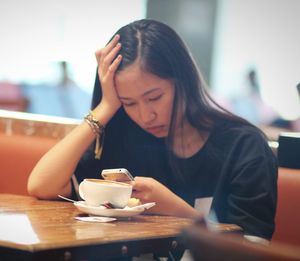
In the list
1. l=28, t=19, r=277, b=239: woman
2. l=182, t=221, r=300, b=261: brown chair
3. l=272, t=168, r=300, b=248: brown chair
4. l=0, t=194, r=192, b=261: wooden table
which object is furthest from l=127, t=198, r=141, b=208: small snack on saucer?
l=182, t=221, r=300, b=261: brown chair

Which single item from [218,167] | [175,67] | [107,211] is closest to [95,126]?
[175,67]

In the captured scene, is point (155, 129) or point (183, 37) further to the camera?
point (183, 37)

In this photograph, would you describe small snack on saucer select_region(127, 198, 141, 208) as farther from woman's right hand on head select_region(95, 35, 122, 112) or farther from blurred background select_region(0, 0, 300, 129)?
blurred background select_region(0, 0, 300, 129)

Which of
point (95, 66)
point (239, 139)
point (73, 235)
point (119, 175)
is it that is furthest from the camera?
point (95, 66)

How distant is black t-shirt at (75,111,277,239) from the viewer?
82.4 inches

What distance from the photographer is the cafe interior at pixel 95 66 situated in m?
2.70

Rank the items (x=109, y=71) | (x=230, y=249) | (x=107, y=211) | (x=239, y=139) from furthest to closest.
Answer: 1. (x=109, y=71)
2. (x=239, y=139)
3. (x=107, y=211)
4. (x=230, y=249)

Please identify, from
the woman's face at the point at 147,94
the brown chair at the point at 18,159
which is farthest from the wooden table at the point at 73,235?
the brown chair at the point at 18,159

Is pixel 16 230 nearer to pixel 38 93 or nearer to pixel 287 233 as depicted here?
pixel 287 233

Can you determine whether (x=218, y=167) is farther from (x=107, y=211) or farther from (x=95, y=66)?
(x=95, y=66)

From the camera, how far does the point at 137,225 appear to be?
5.84 feet

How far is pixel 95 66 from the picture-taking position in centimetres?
324

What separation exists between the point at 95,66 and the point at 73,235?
1.80 m

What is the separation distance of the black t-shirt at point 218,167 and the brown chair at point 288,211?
39 centimetres
